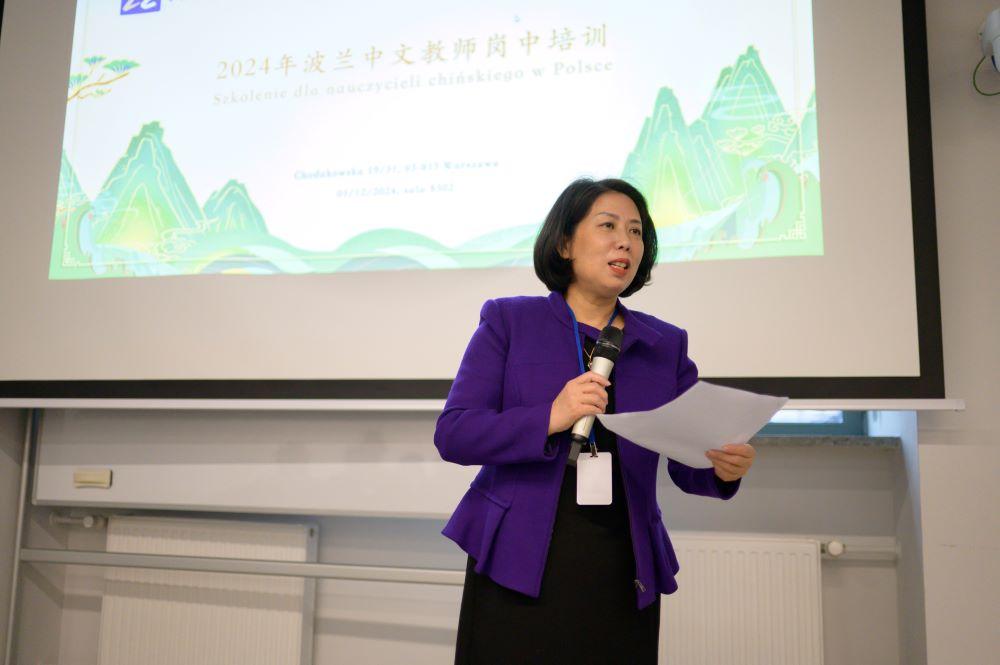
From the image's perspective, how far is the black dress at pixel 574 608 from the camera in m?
1.13

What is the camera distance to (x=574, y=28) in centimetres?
240

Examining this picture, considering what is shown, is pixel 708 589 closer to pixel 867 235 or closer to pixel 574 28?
pixel 867 235

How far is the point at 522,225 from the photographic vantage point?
2375mm

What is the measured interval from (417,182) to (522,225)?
389 mm

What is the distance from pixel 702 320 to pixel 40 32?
2689 millimetres

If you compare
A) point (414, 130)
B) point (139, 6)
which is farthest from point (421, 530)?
point (139, 6)

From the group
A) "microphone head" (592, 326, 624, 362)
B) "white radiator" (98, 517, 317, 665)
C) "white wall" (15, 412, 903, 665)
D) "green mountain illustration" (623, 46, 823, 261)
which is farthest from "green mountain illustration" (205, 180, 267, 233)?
"microphone head" (592, 326, 624, 362)

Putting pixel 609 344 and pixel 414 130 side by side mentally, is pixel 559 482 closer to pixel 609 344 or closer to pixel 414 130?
pixel 609 344

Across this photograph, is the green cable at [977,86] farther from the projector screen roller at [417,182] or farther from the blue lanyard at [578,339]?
the blue lanyard at [578,339]

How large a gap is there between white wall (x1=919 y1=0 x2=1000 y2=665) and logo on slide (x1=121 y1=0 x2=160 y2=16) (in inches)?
104

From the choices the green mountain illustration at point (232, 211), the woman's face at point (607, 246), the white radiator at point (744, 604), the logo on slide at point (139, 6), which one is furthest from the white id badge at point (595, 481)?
the logo on slide at point (139, 6)

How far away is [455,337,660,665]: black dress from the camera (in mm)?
1130

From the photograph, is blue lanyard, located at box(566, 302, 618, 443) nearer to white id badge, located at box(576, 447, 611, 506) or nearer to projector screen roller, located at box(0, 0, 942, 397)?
white id badge, located at box(576, 447, 611, 506)

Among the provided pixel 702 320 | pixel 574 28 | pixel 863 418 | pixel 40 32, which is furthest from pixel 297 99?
pixel 863 418
